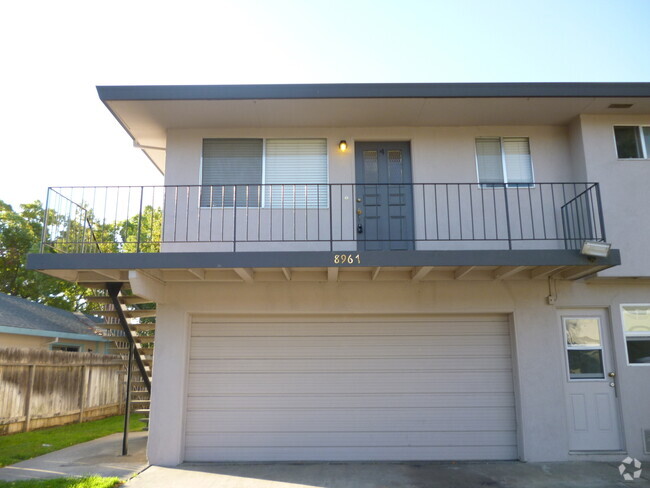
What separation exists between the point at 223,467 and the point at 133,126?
5991 millimetres

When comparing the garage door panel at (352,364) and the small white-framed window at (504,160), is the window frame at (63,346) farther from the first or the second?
the small white-framed window at (504,160)

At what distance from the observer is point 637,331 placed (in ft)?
27.0

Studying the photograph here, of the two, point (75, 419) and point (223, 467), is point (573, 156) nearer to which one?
point (223, 467)

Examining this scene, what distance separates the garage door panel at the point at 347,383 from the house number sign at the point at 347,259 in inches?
88.3

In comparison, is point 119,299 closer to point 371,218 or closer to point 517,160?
point 371,218

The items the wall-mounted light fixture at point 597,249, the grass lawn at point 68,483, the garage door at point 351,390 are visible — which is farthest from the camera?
the garage door at point 351,390


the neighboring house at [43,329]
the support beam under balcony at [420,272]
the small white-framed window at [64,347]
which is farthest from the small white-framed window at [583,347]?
the small white-framed window at [64,347]

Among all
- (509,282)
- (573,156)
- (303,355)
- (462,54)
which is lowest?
(303,355)

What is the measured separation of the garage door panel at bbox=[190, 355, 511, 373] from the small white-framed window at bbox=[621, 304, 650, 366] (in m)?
1.92

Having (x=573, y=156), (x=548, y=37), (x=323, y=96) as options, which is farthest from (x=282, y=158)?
(x=548, y=37)

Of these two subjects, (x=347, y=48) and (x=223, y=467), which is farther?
(x=347, y=48)

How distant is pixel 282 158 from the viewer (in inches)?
353

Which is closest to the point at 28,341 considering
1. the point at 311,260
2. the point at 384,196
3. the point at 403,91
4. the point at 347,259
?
the point at 311,260

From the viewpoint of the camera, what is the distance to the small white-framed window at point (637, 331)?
8.15 m
